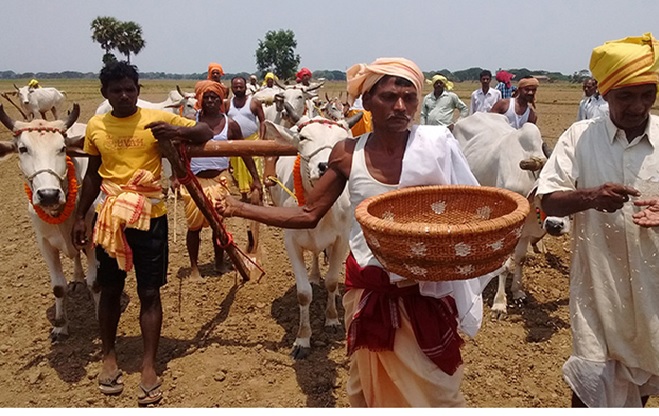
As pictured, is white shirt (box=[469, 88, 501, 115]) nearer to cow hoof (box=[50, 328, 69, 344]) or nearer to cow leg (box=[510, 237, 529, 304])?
cow leg (box=[510, 237, 529, 304])

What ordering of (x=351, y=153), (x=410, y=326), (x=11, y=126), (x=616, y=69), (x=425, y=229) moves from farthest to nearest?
(x=11, y=126), (x=351, y=153), (x=410, y=326), (x=616, y=69), (x=425, y=229)

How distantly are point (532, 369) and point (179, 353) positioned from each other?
9.16 feet

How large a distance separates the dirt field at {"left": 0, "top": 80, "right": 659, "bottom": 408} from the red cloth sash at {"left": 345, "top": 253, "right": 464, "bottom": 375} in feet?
4.92

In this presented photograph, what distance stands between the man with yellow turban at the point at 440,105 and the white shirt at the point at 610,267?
22.6 ft

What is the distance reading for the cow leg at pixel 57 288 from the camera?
14.6ft

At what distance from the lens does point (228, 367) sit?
416 centimetres

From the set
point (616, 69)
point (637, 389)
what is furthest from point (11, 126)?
point (637, 389)

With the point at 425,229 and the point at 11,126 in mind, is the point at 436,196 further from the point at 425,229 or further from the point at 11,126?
the point at 11,126

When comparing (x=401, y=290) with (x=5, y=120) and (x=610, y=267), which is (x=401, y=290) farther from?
(x=5, y=120)

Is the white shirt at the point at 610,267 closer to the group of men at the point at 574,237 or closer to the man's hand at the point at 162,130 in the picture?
the group of men at the point at 574,237

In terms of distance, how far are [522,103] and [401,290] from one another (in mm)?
5981

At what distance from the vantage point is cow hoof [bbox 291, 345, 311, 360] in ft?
14.1

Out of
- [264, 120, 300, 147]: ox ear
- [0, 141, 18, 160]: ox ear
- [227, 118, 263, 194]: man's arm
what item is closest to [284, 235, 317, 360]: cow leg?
[227, 118, 263, 194]: man's arm

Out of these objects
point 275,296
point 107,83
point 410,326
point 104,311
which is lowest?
point 275,296
